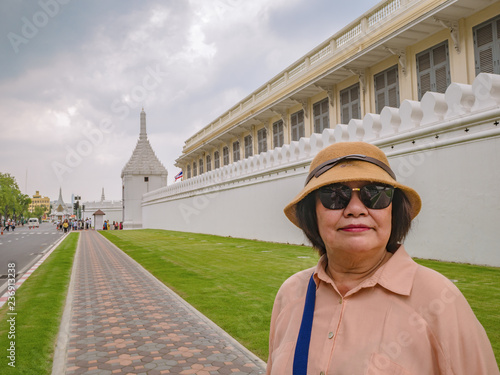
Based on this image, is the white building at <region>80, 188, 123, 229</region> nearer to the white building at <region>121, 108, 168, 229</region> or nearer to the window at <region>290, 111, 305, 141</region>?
the white building at <region>121, 108, 168, 229</region>

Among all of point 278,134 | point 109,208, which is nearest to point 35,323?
point 278,134

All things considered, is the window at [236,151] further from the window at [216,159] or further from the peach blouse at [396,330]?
the peach blouse at [396,330]

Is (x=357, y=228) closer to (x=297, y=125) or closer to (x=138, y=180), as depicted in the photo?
(x=297, y=125)

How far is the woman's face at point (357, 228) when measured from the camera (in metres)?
1.67

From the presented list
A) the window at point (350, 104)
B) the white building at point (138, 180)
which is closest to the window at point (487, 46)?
the window at point (350, 104)

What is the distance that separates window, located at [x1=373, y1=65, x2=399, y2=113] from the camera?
1639 centimetres

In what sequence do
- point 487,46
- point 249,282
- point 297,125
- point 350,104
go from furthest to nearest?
point 297,125, point 350,104, point 487,46, point 249,282

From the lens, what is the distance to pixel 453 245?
9312 mm

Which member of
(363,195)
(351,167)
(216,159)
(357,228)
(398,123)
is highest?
(216,159)

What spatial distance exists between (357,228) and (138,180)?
53.1 metres

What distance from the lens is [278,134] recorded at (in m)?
25.2

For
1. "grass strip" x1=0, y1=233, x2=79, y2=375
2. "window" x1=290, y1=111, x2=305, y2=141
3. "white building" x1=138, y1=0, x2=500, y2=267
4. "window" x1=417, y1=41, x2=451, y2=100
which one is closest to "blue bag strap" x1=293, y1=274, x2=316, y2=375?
"grass strip" x1=0, y1=233, x2=79, y2=375

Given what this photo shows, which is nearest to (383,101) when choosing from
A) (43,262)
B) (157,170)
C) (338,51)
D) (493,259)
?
(338,51)

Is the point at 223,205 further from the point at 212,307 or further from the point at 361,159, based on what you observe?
the point at 361,159
